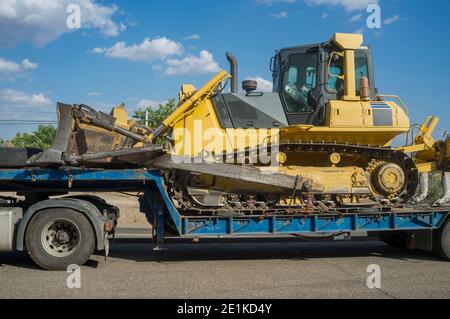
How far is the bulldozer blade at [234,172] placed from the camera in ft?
24.7

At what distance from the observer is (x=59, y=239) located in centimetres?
712

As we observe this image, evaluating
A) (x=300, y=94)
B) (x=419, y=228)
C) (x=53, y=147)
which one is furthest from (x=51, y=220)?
(x=419, y=228)

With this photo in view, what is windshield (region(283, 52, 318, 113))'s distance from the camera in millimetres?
8502

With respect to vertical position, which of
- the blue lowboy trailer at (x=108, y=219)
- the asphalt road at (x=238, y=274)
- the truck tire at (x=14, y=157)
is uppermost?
the truck tire at (x=14, y=157)

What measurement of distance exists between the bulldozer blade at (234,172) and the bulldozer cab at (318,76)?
1.25 m

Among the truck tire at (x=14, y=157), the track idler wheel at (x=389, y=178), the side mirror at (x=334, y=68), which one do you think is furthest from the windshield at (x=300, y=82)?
the truck tire at (x=14, y=157)

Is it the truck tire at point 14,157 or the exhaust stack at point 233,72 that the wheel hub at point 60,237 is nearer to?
the truck tire at point 14,157

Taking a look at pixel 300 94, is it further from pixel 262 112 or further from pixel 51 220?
pixel 51 220

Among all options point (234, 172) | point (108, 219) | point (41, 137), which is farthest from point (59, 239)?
point (41, 137)

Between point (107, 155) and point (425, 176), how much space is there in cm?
629

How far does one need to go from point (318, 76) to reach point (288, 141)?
58.2 inches

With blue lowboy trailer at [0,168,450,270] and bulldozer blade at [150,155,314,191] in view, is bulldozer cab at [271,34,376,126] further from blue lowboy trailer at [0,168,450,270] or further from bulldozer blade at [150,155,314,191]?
blue lowboy trailer at [0,168,450,270]

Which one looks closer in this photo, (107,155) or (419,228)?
(107,155)

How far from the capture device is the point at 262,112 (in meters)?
8.38
